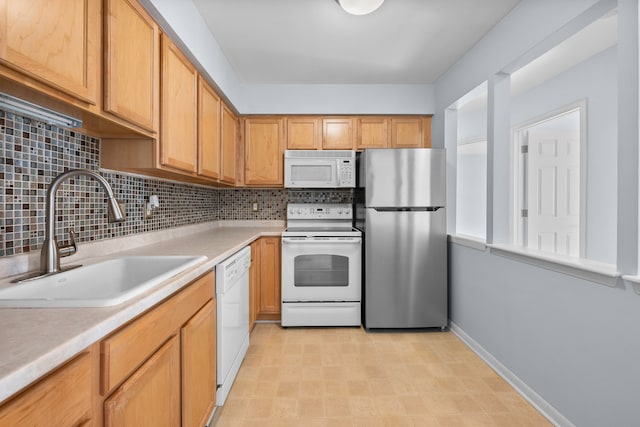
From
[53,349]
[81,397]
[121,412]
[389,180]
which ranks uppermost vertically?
[389,180]

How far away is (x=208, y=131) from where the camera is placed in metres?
2.36

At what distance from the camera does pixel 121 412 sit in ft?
2.65

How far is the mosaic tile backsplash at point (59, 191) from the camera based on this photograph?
3.65 ft

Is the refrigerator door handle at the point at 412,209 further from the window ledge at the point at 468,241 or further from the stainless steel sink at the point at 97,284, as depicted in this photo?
the stainless steel sink at the point at 97,284

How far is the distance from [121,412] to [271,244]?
2.16 meters

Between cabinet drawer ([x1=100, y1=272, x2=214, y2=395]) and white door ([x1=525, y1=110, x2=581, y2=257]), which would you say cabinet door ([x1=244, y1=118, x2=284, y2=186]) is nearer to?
cabinet drawer ([x1=100, y1=272, x2=214, y2=395])

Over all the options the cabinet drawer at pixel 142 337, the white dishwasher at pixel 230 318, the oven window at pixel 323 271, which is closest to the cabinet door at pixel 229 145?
the white dishwasher at pixel 230 318

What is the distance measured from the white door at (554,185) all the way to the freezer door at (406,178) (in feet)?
3.73

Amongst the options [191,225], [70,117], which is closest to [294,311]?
[191,225]

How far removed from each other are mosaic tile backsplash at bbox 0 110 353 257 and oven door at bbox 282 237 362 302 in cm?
106

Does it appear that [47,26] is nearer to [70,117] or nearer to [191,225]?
[70,117]

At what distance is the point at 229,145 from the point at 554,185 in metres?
3.18

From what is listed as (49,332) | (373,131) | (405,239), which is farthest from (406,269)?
(49,332)

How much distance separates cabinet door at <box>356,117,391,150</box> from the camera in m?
3.27
